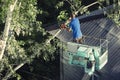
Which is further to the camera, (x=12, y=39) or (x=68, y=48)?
(x=68, y=48)

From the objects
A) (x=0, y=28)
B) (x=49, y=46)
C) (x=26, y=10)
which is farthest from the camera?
(x=0, y=28)

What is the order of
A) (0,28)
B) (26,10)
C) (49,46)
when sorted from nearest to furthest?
(26,10), (49,46), (0,28)

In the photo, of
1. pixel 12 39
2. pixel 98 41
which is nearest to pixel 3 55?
pixel 12 39

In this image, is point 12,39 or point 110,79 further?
point 110,79

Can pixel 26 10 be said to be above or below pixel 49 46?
above

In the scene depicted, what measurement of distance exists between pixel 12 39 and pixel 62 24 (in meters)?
2.19

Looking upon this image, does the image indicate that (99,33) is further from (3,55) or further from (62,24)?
(3,55)

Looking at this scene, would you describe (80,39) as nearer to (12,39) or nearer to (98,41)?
(98,41)

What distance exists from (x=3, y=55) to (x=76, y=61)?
3.12m

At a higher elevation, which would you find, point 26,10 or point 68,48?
point 26,10

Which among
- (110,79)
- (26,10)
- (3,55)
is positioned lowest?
(110,79)

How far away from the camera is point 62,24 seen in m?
19.4

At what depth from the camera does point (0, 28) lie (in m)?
21.6

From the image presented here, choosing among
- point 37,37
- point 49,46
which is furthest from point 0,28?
point 49,46
